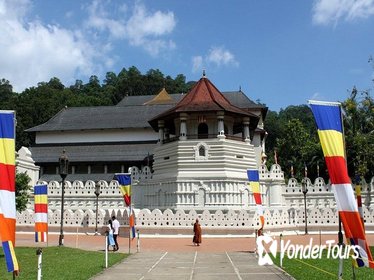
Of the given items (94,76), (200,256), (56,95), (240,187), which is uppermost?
(94,76)

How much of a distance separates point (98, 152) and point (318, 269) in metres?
38.2

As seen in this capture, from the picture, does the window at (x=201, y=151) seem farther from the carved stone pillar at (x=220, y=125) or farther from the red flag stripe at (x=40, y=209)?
the red flag stripe at (x=40, y=209)

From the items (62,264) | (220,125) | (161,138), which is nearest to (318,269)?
(62,264)

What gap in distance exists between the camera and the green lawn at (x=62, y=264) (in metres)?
11.4

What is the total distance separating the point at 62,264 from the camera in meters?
13.5

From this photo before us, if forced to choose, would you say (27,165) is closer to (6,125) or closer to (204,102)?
(204,102)

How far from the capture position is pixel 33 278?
10969mm

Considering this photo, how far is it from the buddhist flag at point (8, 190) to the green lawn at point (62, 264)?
3.98 m

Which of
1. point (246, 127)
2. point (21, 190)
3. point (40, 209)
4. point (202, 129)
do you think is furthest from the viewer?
point (246, 127)

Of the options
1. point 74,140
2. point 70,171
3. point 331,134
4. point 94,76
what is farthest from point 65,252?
point 94,76

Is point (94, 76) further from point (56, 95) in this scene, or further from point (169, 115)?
point (169, 115)

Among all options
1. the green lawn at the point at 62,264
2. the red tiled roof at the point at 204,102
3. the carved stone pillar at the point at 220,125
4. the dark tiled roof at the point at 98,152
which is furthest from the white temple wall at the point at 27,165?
the green lawn at the point at 62,264

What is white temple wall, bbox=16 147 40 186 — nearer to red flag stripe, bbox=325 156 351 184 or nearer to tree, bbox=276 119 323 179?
tree, bbox=276 119 323 179

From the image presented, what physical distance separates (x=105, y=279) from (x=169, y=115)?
Result: 25438mm
